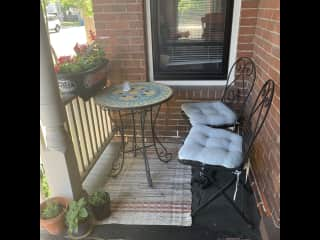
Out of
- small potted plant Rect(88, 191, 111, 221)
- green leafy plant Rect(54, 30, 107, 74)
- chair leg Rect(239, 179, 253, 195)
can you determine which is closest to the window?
green leafy plant Rect(54, 30, 107, 74)

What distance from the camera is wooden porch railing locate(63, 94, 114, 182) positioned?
1.88 metres

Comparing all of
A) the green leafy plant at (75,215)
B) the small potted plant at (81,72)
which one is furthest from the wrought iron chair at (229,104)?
the green leafy plant at (75,215)

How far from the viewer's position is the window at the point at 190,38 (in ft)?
6.98

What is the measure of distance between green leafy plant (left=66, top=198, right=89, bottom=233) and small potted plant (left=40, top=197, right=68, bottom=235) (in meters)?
0.06

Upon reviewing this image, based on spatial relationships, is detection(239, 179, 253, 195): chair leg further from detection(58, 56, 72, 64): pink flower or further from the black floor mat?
detection(58, 56, 72, 64): pink flower

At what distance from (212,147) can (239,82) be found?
39.3 inches

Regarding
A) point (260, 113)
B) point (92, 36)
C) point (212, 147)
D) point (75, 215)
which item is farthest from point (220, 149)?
point (92, 36)

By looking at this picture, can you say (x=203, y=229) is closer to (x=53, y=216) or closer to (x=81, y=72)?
(x=53, y=216)

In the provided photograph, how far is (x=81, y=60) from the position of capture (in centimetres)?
180

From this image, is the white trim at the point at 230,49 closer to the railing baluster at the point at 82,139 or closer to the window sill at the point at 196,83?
the window sill at the point at 196,83

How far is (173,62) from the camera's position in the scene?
2.36m
